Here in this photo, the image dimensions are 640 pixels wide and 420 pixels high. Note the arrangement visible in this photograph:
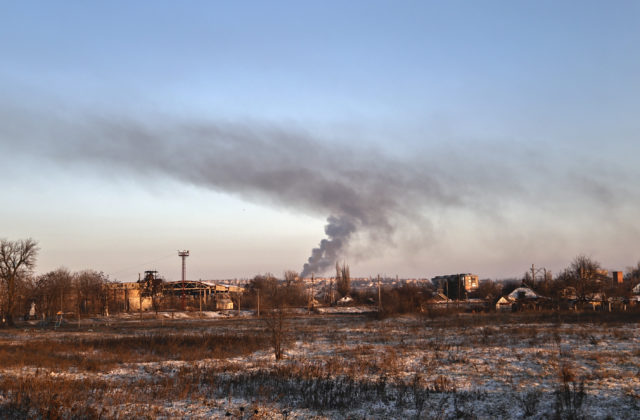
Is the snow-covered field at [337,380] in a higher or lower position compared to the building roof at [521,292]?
higher

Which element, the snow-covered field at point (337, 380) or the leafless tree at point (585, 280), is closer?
the snow-covered field at point (337, 380)

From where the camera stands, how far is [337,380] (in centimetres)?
1411

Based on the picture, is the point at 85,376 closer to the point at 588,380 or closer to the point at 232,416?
the point at 232,416

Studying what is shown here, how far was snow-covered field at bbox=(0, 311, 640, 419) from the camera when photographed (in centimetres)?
1074

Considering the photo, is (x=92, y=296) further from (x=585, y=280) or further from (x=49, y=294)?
(x=585, y=280)

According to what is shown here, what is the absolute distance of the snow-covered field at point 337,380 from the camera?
10742mm

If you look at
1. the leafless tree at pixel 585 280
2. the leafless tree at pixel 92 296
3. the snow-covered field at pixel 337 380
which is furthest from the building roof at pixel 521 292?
the leafless tree at pixel 92 296

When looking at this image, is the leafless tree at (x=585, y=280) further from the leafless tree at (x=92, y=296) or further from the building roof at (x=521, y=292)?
the leafless tree at (x=92, y=296)

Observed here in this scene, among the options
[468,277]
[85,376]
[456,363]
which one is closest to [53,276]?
[85,376]

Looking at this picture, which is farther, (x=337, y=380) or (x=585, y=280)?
(x=585, y=280)

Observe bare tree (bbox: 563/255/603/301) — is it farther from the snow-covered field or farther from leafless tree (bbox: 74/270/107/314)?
leafless tree (bbox: 74/270/107/314)

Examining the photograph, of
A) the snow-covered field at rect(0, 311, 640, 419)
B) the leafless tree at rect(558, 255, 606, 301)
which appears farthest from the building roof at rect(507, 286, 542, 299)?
the snow-covered field at rect(0, 311, 640, 419)

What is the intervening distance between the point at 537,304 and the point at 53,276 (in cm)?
6717

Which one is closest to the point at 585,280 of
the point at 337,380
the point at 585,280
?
the point at 585,280
